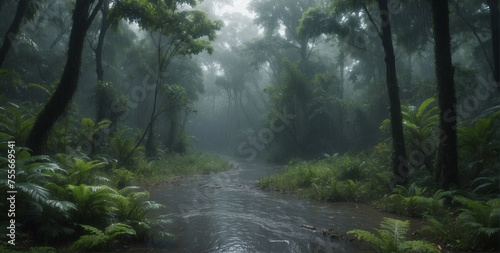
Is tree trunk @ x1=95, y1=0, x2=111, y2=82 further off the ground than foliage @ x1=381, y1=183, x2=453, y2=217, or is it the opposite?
tree trunk @ x1=95, y1=0, x2=111, y2=82

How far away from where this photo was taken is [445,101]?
6.00 m

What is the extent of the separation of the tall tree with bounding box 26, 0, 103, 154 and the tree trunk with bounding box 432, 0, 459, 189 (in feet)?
25.3

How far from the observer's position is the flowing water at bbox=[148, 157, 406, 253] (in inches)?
159

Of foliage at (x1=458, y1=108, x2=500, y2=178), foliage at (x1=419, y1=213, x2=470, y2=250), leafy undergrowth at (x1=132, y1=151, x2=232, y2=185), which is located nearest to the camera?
foliage at (x1=419, y1=213, x2=470, y2=250)

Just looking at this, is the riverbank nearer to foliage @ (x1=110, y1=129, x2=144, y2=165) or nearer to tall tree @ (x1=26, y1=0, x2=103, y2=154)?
foliage @ (x1=110, y1=129, x2=144, y2=165)

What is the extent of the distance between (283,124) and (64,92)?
16724mm

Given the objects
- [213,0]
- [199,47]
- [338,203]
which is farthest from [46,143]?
[213,0]

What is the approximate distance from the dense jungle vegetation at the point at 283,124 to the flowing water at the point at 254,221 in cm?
45

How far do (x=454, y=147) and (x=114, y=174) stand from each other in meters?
9.48

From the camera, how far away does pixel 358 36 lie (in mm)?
17359

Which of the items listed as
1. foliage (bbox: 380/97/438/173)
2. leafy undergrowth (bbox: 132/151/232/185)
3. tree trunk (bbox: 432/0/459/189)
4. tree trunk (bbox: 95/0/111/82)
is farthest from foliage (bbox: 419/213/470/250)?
tree trunk (bbox: 95/0/111/82)

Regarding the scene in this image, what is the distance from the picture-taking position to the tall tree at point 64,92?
5.64 meters
